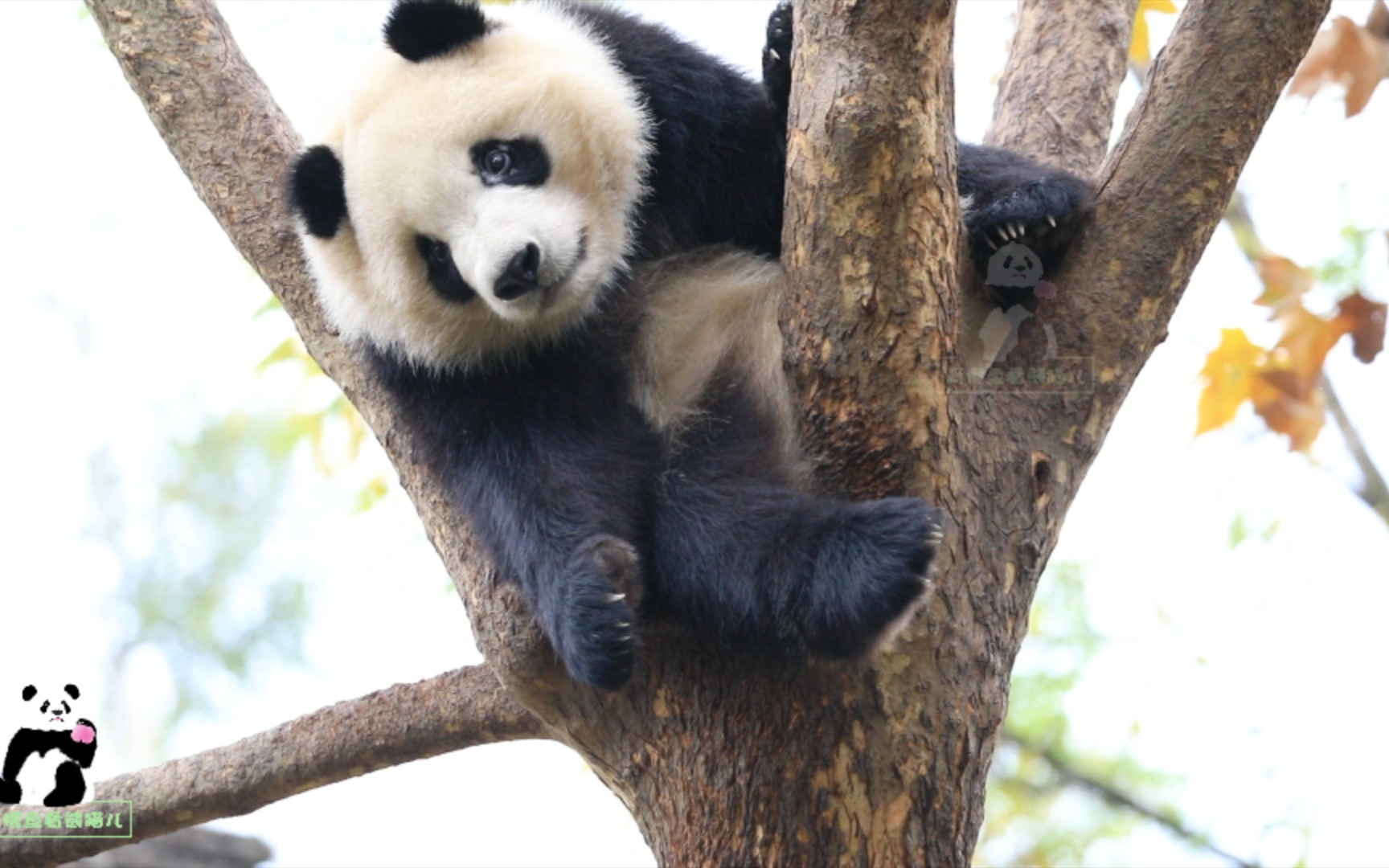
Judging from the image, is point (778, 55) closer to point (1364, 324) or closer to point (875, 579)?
point (875, 579)

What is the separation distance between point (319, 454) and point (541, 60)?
309 centimetres

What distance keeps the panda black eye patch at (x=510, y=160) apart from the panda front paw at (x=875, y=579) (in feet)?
4.27

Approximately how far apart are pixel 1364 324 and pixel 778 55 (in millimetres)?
2233

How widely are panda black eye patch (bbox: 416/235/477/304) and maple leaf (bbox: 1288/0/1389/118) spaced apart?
2.93m

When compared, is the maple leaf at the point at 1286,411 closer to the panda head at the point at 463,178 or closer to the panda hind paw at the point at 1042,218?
the panda hind paw at the point at 1042,218

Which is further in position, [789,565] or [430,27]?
[430,27]

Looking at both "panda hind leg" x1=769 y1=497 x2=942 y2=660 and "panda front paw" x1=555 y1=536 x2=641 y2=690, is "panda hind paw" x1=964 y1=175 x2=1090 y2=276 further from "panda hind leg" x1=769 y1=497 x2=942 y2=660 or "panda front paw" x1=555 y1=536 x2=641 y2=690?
"panda front paw" x1=555 y1=536 x2=641 y2=690

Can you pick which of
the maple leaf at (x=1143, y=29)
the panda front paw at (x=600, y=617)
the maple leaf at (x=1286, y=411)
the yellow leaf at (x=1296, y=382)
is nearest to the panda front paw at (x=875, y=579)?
the panda front paw at (x=600, y=617)

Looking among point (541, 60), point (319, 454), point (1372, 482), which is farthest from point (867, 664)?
point (319, 454)

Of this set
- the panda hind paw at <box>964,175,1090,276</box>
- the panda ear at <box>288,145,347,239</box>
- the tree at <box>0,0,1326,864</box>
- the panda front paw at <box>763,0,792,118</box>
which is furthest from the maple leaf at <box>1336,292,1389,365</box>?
the panda ear at <box>288,145,347,239</box>

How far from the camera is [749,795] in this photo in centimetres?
280

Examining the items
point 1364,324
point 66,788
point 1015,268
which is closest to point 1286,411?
point 1364,324

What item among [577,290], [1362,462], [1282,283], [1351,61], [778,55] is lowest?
[1362,462]

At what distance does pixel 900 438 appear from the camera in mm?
2805
